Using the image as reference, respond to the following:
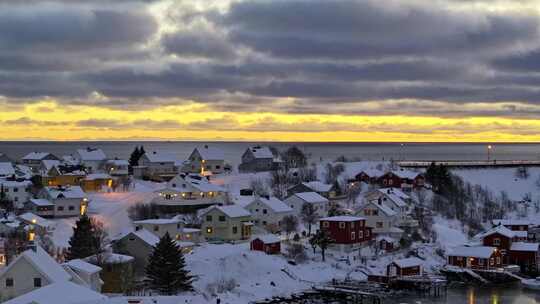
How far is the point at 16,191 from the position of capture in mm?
91250

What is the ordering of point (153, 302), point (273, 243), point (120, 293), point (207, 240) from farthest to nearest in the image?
1. point (207, 240)
2. point (273, 243)
3. point (120, 293)
4. point (153, 302)

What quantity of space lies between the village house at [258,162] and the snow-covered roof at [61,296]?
84.9m

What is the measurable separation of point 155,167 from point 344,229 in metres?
46.7

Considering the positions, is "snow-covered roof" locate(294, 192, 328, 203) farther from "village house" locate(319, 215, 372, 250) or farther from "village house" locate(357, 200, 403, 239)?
"village house" locate(319, 215, 372, 250)

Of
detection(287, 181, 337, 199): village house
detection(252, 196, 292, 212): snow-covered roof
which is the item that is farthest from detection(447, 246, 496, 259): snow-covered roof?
detection(287, 181, 337, 199): village house

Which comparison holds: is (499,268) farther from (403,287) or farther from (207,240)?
(207,240)

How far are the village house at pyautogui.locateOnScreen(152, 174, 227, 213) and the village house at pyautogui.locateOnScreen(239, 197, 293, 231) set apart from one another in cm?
656

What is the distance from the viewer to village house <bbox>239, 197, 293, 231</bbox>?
8012 centimetres

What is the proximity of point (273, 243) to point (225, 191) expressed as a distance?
21762 millimetres

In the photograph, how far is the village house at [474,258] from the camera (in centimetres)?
7412

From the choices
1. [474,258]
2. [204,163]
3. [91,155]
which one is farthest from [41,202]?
[474,258]

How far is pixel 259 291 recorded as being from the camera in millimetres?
58312

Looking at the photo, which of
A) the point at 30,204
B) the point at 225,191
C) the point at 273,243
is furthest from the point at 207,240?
the point at 30,204

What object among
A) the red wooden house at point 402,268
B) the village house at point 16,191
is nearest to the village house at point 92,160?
the village house at point 16,191
